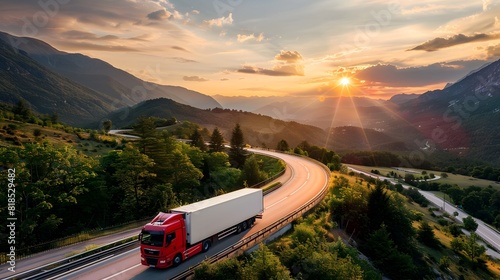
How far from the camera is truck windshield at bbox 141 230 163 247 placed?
22.5 metres

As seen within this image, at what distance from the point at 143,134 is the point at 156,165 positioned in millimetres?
5954

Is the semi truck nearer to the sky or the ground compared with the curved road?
Result: nearer to the sky

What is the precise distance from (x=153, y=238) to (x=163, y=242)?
81 cm

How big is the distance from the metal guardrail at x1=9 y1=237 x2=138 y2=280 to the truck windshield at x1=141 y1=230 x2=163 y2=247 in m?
5.38

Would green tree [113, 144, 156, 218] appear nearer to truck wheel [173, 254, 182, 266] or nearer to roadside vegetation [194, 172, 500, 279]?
truck wheel [173, 254, 182, 266]

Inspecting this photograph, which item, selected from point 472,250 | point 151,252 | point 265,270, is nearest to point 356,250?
point 265,270

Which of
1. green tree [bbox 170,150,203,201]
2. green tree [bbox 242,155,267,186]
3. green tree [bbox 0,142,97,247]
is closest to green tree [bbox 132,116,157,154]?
green tree [bbox 170,150,203,201]

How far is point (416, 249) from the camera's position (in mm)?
42312

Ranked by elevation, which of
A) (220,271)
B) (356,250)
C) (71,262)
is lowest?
(356,250)

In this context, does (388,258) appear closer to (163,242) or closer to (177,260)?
(177,260)

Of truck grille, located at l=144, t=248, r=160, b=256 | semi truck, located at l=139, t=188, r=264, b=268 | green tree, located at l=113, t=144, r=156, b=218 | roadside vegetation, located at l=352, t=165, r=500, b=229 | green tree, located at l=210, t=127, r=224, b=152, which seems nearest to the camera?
truck grille, located at l=144, t=248, r=160, b=256

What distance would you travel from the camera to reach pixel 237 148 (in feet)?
284

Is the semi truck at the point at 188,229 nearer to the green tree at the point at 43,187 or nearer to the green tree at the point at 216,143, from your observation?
the green tree at the point at 43,187

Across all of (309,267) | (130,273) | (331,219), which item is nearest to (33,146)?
(130,273)
